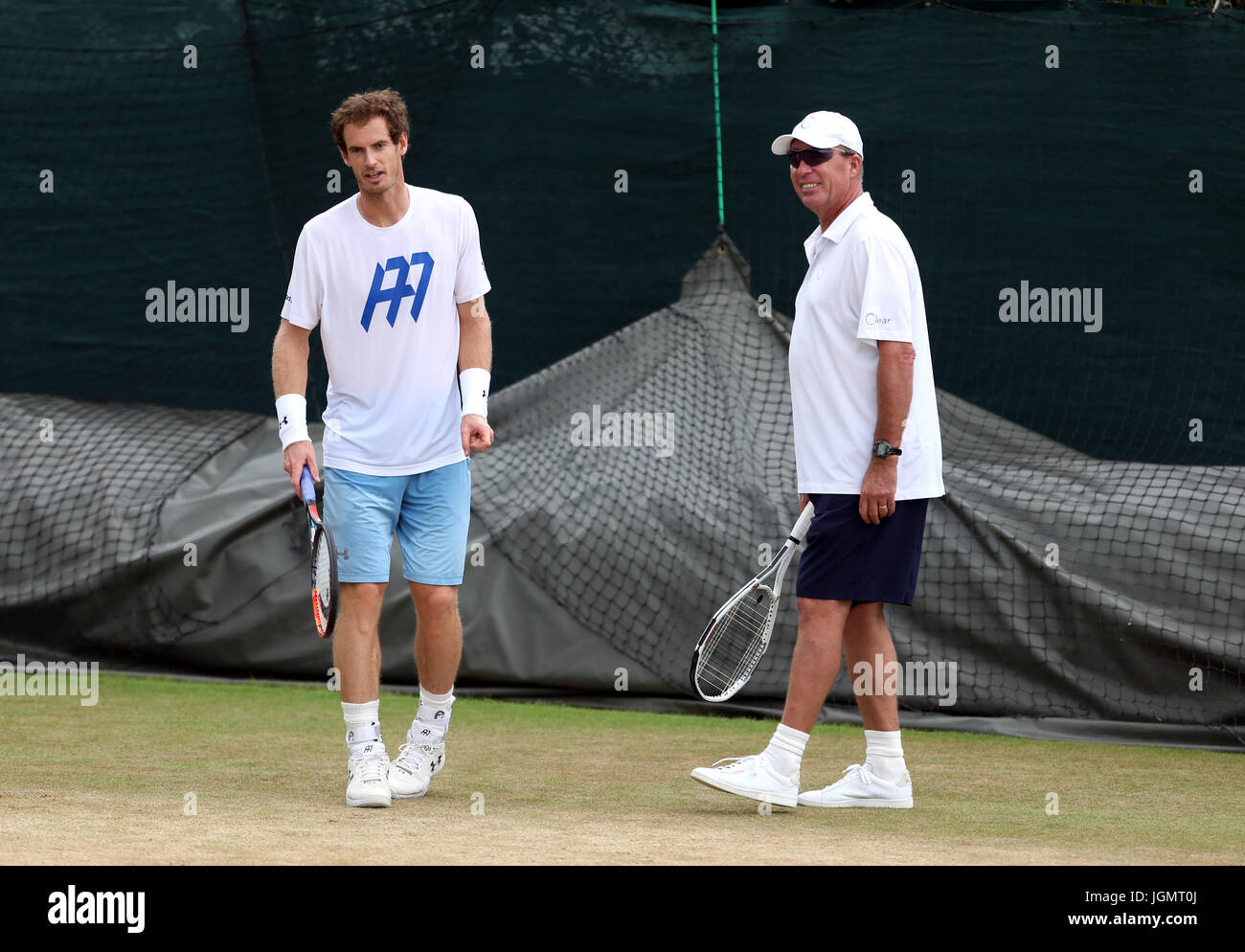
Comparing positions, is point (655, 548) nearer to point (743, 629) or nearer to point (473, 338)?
point (743, 629)

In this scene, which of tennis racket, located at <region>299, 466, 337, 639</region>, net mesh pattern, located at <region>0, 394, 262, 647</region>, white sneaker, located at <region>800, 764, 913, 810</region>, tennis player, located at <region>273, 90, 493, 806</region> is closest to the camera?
tennis racket, located at <region>299, 466, 337, 639</region>

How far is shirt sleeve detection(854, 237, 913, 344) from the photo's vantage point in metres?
4.32

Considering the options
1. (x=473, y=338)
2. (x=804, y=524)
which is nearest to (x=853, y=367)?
(x=804, y=524)

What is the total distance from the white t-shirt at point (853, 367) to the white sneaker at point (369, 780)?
4.35ft

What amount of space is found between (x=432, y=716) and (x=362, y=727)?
0.29 metres

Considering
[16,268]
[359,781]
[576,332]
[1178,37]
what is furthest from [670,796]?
[16,268]

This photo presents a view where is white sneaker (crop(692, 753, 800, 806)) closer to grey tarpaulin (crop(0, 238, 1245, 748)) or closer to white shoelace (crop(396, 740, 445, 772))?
white shoelace (crop(396, 740, 445, 772))

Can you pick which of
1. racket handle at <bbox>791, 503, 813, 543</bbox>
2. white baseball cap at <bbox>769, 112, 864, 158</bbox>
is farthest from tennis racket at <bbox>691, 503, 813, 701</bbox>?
white baseball cap at <bbox>769, 112, 864, 158</bbox>

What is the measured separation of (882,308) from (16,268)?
214 inches

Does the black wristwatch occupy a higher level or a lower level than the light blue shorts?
higher

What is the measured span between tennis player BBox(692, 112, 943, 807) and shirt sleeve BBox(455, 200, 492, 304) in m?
0.88

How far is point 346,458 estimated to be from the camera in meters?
4.48

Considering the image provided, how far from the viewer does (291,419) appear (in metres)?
4.49

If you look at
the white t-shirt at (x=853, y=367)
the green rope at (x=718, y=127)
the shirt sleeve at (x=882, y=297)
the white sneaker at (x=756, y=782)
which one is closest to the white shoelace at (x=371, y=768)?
the white sneaker at (x=756, y=782)
